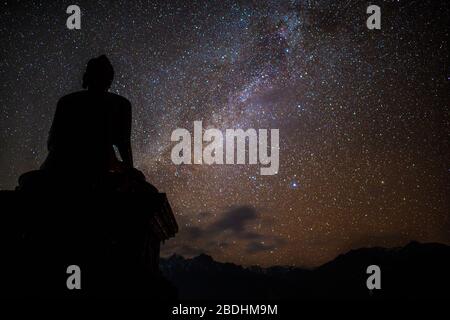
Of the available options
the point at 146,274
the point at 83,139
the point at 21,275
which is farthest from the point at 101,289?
the point at 83,139

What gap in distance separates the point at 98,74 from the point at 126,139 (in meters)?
0.78

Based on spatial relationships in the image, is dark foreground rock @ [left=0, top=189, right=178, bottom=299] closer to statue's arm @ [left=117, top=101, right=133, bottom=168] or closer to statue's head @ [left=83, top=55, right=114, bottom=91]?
statue's arm @ [left=117, top=101, right=133, bottom=168]

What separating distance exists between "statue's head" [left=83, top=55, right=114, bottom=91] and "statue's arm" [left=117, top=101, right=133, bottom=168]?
1.21 ft

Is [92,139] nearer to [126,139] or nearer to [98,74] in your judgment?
[126,139]

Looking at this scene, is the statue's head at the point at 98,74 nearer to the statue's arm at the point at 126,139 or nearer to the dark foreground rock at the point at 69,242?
the statue's arm at the point at 126,139

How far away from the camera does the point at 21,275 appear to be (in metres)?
3.12

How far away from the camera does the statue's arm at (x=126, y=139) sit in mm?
4113

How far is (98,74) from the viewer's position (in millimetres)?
3914

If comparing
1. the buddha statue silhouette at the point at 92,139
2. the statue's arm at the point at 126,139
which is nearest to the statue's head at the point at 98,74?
the buddha statue silhouette at the point at 92,139

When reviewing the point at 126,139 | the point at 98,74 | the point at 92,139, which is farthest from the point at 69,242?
the point at 98,74
